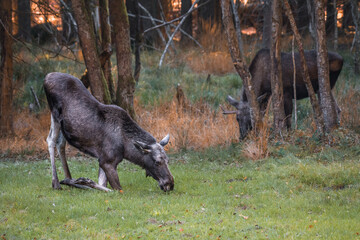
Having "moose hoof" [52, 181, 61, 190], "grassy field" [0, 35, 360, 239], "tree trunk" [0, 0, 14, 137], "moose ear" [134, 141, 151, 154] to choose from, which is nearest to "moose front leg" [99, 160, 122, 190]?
"grassy field" [0, 35, 360, 239]

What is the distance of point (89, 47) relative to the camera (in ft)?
39.0

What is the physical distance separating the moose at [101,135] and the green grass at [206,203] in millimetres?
460

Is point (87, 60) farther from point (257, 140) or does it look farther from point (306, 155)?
point (306, 155)

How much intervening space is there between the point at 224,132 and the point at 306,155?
116 inches

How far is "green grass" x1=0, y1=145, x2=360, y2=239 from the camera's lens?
643 centimetres

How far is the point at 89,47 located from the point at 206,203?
573 cm

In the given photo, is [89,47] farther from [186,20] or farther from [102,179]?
[186,20]

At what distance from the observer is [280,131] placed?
12766mm

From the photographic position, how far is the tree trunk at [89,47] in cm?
1181

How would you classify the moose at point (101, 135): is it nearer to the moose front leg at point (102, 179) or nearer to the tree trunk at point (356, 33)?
the moose front leg at point (102, 179)

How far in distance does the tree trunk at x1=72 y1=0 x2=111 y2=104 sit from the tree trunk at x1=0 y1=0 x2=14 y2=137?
305cm

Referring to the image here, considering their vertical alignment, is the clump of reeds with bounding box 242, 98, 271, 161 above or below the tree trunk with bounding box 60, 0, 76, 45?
below

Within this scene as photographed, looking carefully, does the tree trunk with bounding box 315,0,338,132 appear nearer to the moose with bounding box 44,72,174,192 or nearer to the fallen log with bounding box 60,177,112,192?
the moose with bounding box 44,72,174,192

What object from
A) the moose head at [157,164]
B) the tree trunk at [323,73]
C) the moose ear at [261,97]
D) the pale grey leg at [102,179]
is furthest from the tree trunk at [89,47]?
the tree trunk at [323,73]
